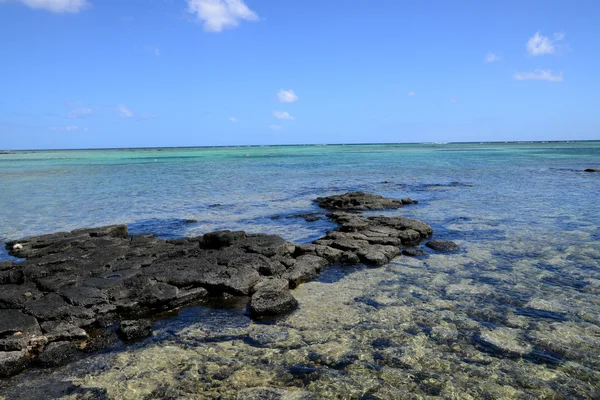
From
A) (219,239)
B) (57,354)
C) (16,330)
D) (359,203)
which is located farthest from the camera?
(359,203)

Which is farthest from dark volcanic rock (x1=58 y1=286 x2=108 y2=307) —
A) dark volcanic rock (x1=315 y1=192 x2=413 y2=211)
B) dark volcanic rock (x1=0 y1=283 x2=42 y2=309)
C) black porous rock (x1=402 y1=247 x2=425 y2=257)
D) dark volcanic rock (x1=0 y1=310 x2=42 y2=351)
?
dark volcanic rock (x1=315 y1=192 x2=413 y2=211)

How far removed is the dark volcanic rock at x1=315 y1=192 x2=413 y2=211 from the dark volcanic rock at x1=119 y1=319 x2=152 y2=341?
48.6 ft

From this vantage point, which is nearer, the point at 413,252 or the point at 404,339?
the point at 404,339

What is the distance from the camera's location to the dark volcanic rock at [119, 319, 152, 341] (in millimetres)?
7387

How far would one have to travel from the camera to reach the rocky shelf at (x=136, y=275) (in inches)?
292

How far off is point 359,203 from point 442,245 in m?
8.85

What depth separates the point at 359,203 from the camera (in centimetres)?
2186

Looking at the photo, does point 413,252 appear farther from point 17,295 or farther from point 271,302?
point 17,295

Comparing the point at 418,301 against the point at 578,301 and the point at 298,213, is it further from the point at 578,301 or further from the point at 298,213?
the point at 298,213

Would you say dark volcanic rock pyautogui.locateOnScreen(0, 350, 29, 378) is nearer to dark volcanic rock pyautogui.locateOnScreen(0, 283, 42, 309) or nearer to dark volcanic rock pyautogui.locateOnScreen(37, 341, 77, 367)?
dark volcanic rock pyautogui.locateOnScreen(37, 341, 77, 367)

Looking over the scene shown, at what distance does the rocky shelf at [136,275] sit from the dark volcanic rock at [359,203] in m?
5.83

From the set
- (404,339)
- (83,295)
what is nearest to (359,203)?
(404,339)

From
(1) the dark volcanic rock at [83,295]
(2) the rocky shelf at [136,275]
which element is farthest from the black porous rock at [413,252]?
(1) the dark volcanic rock at [83,295]

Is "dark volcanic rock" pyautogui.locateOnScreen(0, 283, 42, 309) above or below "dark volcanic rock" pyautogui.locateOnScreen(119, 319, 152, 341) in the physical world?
above
